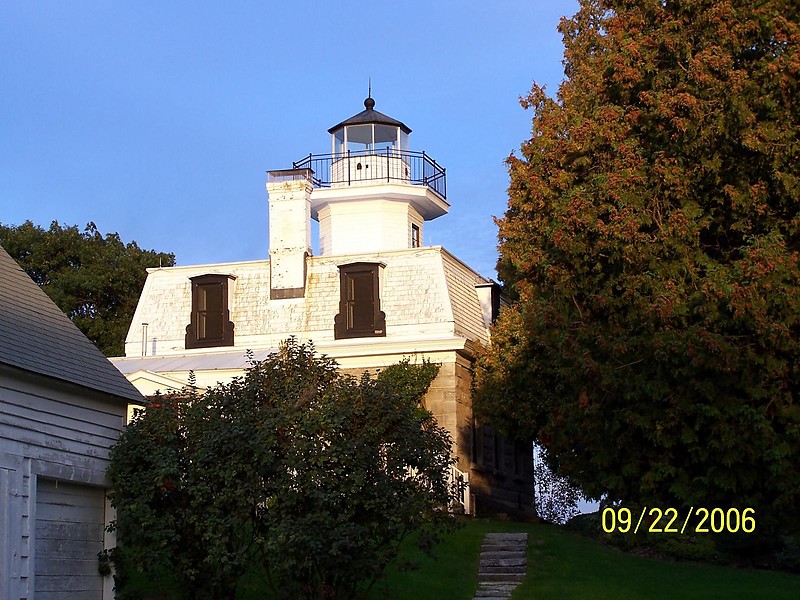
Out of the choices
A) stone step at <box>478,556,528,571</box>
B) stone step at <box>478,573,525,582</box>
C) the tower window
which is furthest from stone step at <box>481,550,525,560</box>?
the tower window

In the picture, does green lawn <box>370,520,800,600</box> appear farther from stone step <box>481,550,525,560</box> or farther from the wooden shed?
the wooden shed

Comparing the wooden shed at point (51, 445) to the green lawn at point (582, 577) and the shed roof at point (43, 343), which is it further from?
the green lawn at point (582, 577)

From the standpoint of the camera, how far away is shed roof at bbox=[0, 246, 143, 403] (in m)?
15.8

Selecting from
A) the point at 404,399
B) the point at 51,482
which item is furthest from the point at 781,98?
the point at 51,482

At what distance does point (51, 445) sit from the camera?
16047mm

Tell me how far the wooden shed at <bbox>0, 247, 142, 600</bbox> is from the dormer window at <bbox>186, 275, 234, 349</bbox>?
14.1m

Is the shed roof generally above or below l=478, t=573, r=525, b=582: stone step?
above

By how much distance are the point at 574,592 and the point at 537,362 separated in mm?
5962

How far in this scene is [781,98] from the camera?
18.1 m

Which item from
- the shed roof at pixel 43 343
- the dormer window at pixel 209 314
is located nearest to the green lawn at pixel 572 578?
the shed roof at pixel 43 343

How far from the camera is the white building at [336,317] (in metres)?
29.9

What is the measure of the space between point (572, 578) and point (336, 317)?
36.3 feet

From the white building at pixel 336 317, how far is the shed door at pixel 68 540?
1111cm
